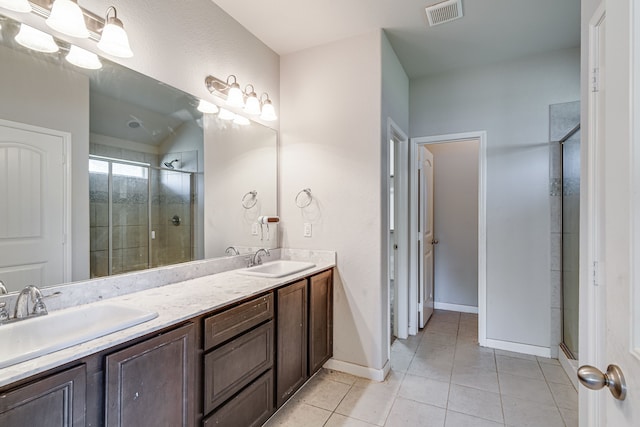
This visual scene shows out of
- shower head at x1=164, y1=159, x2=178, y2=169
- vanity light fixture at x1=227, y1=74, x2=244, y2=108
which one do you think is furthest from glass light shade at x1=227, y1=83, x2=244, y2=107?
shower head at x1=164, y1=159, x2=178, y2=169

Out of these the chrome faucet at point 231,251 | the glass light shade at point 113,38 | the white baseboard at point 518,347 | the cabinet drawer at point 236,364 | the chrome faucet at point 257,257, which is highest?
the glass light shade at point 113,38

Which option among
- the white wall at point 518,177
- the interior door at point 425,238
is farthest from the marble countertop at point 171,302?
the white wall at point 518,177

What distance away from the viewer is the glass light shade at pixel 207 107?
2.08m

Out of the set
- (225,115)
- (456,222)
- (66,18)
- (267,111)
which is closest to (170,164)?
(225,115)

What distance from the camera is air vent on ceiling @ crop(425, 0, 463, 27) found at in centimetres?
211

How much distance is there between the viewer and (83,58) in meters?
1.46

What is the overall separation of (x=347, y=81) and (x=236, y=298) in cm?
191

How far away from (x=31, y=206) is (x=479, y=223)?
3.28 m

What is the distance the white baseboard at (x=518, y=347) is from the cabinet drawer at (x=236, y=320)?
7.66 feet

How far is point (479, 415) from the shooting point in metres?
1.96

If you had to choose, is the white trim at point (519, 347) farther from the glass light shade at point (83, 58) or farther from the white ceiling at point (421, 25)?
the glass light shade at point (83, 58)

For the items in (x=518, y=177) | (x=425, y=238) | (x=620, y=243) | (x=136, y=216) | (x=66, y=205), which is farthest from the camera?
(x=425, y=238)

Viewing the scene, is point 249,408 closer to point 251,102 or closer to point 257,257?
point 257,257

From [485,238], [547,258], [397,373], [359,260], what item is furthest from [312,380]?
[547,258]
